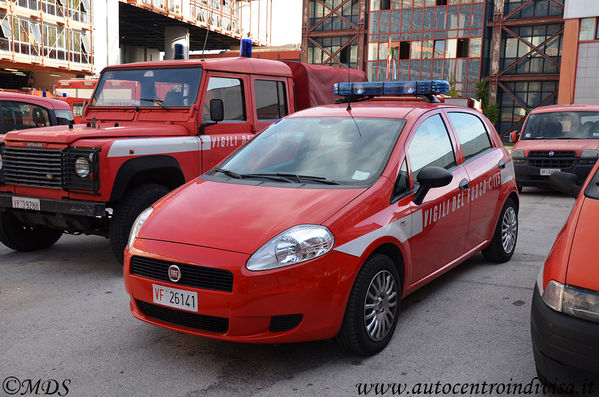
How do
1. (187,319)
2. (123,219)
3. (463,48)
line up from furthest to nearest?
(463,48)
(123,219)
(187,319)

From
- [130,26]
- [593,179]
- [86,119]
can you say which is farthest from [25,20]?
[593,179]

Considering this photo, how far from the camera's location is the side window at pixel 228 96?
259 inches

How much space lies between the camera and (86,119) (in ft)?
23.2

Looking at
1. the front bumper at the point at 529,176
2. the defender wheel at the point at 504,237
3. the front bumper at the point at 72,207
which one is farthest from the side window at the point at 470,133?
the front bumper at the point at 529,176

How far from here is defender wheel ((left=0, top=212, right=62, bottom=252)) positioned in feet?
21.7

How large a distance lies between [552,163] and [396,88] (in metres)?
7.22

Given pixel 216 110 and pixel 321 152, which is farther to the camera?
pixel 216 110

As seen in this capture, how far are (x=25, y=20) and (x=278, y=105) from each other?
34.9 m

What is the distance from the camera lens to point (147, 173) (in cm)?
598

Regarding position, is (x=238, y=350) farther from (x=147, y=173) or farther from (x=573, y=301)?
(x=147, y=173)

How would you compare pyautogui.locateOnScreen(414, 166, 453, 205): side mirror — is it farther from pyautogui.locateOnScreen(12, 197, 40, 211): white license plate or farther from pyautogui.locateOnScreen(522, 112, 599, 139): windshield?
pyautogui.locateOnScreen(522, 112, 599, 139): windshield

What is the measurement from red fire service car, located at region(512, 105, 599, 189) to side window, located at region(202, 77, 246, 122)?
734 centimetres

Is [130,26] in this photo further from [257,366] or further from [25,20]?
[257,366]
